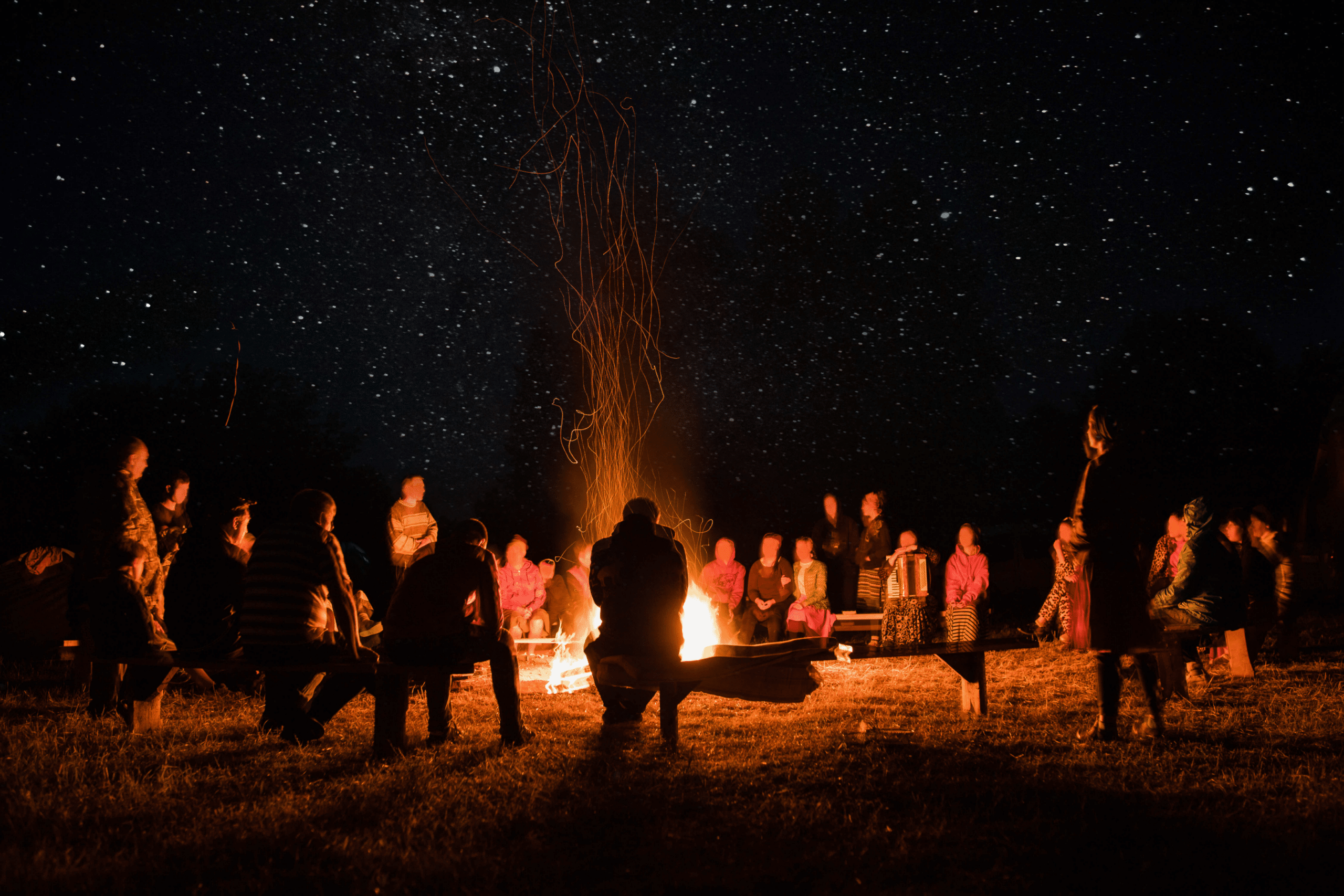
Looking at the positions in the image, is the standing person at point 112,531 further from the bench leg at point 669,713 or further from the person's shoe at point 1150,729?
the person's shoe at point 1150,729

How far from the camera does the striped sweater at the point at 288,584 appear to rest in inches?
199

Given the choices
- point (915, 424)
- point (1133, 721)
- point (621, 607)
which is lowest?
point (1133, 721)

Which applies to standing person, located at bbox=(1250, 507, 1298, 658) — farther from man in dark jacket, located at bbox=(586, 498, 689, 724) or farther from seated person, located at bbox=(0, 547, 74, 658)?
seated person, located at bbox=(0, 547, 74, 658)

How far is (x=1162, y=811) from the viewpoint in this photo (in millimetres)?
3508

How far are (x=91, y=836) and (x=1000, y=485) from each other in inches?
1116

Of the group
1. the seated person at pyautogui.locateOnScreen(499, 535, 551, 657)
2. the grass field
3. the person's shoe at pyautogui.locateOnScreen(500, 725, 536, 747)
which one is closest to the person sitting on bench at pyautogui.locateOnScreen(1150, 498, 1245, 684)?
the grass field

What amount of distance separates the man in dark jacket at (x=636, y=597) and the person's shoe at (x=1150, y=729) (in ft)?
9.31

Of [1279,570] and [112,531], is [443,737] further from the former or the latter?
[1279,570]

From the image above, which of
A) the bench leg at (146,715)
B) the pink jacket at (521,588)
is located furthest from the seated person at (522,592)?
the bench leg at (146,715)

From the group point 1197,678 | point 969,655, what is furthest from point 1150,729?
point 1197,678

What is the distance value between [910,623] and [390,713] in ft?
23.0

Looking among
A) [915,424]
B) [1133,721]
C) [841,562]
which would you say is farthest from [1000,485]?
[1133,721]

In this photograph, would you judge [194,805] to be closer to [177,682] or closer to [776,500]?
[177,682]

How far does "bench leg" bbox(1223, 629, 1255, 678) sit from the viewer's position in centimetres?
743
